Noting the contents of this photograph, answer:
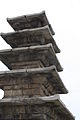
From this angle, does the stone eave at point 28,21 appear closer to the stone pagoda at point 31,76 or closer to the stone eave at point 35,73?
the stone pagoda at point 31,76

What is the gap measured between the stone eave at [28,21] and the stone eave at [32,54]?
207cm

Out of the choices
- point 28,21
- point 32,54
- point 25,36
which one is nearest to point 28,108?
point 32,54

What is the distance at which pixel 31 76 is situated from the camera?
518 inches

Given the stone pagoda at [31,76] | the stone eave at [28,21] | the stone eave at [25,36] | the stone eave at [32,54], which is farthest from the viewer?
the stone eave at [28,21]

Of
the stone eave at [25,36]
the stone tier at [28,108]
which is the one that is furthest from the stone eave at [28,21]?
the stone tier at [28,108]

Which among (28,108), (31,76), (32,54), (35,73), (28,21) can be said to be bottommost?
(28,108)

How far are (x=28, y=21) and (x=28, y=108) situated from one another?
4940 mm

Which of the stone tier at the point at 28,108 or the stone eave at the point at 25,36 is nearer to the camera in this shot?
the stone tier at the point at 28,108

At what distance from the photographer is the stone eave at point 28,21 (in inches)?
596

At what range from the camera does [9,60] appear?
14531 mm

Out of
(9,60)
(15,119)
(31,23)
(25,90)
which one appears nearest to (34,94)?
(25,90)

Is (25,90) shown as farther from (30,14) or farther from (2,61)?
(30,14)

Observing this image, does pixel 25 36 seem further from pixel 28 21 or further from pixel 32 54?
pixel 32 54

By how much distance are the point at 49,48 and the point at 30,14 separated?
2.69 meters
